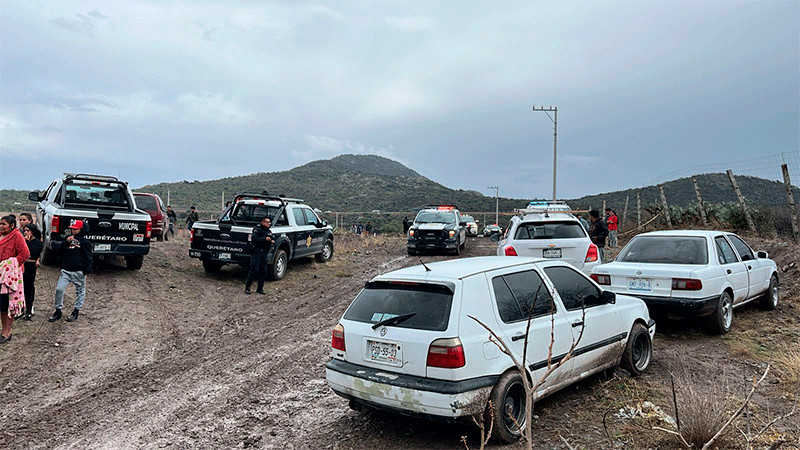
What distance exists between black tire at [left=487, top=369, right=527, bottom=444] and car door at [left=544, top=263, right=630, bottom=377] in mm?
808

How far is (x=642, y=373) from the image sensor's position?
613 centimetres

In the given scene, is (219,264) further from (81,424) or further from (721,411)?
(721,411)

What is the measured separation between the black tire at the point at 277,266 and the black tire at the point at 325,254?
2.57 meters

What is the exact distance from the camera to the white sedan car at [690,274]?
7254 millimetres

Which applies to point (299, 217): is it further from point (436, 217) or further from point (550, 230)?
point (550, 230)

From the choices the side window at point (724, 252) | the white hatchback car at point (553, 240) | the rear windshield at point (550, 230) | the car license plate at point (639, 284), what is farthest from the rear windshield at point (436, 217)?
the car license plate at point (639, 284)

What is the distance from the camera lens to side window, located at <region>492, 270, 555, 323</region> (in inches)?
185

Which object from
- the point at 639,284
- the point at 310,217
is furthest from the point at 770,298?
the point at 310,217

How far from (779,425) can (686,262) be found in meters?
3.38

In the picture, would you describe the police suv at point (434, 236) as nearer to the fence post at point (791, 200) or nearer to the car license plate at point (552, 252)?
the car license plate at point (552, 252)

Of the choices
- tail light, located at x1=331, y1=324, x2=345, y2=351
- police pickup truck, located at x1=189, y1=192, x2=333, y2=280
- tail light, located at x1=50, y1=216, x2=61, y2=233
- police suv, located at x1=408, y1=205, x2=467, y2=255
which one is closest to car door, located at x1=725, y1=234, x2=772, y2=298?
tail light, located at x1=331, y1=324, x2=345, y2=351

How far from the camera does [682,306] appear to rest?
721cm

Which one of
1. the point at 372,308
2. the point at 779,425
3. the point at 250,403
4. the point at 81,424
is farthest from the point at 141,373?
the point at 779,425

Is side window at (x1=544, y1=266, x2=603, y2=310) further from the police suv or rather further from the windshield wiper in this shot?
the police suv
